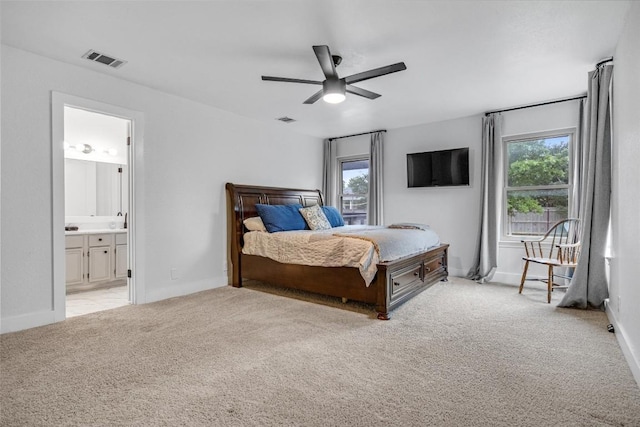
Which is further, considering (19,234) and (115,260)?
(115,260)

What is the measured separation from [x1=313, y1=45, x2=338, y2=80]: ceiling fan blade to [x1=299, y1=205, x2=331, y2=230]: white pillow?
88.1 inches

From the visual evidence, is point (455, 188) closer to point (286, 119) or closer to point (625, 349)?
point (286, 119)

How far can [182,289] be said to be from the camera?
4.04 m

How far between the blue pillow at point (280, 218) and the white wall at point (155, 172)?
0.64 metres

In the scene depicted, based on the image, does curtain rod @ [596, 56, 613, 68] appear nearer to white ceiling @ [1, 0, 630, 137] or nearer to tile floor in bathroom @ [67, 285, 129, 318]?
white ceiling @ [1, 0, 630, 137]

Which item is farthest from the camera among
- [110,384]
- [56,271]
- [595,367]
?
[56,271]

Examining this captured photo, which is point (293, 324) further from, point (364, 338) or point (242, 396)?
point (242, 396)

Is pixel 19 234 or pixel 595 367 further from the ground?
pixel 19 234

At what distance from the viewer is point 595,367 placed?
2.12m

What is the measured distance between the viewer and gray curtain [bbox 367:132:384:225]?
19.0ft

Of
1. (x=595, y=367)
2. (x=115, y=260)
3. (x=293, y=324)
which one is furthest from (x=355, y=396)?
(x=115, y=260)

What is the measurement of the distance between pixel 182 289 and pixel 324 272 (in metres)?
1.88

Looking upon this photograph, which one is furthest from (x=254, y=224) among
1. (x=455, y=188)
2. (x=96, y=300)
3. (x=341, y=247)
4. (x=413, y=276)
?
(x=455, y=188)

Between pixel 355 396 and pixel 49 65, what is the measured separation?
383 centimetres
